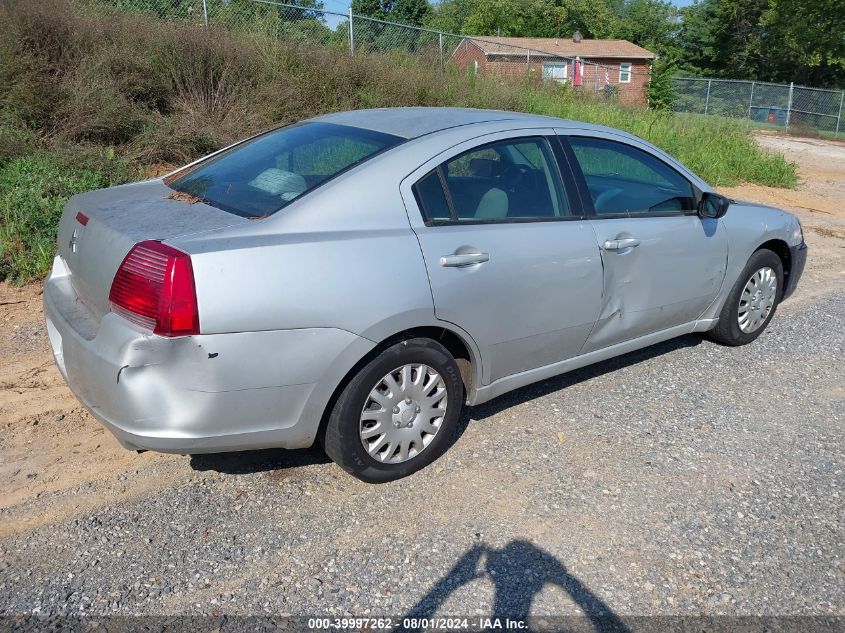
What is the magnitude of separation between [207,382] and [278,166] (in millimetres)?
1358

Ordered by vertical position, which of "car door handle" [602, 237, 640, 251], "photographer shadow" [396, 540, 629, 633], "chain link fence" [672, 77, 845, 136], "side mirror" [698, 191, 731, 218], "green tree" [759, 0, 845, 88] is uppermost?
"green tree" [759, 0, 845, 88]

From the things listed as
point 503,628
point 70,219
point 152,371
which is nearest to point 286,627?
point 503,628

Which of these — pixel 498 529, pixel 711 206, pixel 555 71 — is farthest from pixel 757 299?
pixel 555 71

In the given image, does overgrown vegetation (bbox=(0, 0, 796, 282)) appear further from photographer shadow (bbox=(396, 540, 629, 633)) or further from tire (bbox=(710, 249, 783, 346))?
tire (bbox=(710, 249, 783, 346))

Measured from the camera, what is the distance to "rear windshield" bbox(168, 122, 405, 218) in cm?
357

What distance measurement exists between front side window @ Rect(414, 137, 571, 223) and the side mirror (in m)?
1.21

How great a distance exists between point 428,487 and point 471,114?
6.80 ft

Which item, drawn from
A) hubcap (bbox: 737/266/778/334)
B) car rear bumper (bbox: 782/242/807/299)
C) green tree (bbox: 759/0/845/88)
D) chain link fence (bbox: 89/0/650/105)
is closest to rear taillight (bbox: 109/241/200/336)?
hubcap (bbox: 737/266/778/334)

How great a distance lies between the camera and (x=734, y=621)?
2877 millimetres

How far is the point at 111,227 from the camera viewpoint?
339 centimetres

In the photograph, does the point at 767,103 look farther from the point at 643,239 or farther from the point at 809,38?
the point at 643,239

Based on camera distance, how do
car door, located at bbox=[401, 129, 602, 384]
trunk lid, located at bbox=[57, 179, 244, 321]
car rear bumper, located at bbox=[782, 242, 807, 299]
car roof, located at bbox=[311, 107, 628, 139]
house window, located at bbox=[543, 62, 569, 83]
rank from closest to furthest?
trunk lid, located at bbox=[57, 179, 244, 321] → car door, located at bbox=[401, 129, 602, 384] → car roof, located at bbox=[311, 107, 628, 139] → car rear bumper, located at bbox=[782, 242, 807, 299] → house window, located at bbox=[543, 62, 569, 83]

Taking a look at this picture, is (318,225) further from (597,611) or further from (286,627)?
(597,611)

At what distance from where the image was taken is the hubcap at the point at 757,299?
5.55m
